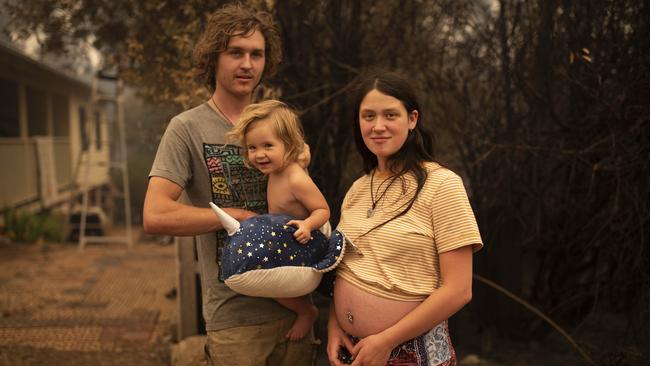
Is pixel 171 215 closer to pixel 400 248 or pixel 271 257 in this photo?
pixel 271 257

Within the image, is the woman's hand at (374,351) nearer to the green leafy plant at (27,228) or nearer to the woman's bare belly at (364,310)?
the woman's bare belly at (364,310)

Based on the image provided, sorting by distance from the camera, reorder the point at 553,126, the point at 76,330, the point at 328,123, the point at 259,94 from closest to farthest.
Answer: the point at 259,94 → the point at 328,123 → the point at 553,126 → the point at 76,330

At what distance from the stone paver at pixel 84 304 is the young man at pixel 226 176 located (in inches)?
110

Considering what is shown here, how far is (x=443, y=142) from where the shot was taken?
4.76m

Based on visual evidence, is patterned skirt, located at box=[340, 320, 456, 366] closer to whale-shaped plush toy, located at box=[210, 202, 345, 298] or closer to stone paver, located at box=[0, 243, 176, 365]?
whale-shaped plush toy, located at box=[210, 202, 345, 298]

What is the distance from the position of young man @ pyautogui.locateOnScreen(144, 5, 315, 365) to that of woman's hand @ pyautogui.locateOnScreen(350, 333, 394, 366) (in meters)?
0.51

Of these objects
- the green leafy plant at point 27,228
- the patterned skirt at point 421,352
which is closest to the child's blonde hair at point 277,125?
the patterned skirt at point 421,352

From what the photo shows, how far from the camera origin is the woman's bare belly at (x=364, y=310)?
70.1 inches

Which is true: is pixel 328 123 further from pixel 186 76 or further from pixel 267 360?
pixel 267 360

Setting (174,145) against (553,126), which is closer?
(174,145)

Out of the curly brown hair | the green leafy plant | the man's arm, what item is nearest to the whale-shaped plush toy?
the man's arm

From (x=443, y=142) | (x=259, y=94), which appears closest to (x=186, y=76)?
(x=259, y=94)

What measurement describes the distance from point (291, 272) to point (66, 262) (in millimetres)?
7541

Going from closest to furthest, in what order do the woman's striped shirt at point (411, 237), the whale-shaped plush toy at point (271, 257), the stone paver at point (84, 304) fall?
the woman's striped shirt at point (411, 237)
the whale-shaped plush toy at point (271, 257)
the stone paver at point (84, 304)
